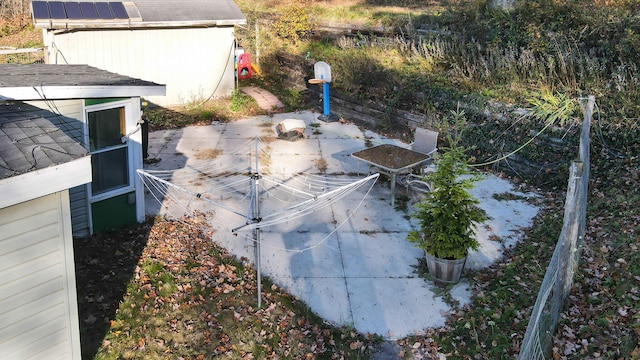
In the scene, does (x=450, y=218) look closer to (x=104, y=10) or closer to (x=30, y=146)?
(x=30, y=146)

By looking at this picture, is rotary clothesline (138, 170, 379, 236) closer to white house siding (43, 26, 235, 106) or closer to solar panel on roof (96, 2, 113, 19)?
white house siding (43, 26, 235, 106)

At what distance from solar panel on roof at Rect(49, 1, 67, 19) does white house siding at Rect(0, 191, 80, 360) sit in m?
9.63

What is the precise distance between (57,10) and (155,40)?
240 cm

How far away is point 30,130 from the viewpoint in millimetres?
5027

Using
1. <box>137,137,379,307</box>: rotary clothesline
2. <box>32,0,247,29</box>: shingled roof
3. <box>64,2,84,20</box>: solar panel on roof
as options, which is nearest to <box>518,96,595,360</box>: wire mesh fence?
<box>137,137,379,307</box>: rotary clothesline

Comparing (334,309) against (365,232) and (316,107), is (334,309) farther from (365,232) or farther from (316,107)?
(316,107)

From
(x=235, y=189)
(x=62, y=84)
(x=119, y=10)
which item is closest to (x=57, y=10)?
(x=119, y=10)

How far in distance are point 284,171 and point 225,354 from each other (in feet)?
17.9

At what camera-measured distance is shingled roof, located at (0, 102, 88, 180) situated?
4.34 meters

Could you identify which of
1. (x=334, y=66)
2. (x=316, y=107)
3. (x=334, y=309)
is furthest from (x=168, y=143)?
(x=334, y=309)

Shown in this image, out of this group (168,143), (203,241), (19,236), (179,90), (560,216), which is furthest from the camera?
(179,90)

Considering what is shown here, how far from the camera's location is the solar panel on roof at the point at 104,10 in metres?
13.6

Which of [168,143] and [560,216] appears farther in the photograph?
[168,143]

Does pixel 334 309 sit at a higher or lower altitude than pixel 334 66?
lower
